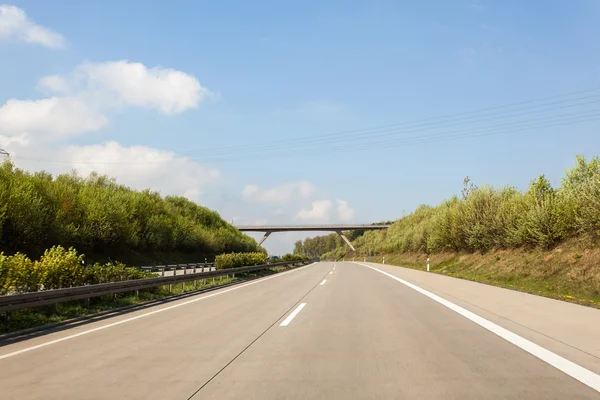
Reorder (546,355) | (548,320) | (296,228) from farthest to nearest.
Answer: (296,228) < (548,320) < (546,355)

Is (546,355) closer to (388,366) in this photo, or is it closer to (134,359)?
(388,366)

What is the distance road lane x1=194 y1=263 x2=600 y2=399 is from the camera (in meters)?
4.87

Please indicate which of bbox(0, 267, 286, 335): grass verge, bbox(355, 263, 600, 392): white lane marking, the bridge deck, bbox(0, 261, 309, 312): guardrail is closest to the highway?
bbox(355, 263, 600, 392): white lane marking

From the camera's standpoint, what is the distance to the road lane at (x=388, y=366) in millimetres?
4867

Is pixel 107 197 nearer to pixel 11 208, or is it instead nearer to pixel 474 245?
pixel 11 208

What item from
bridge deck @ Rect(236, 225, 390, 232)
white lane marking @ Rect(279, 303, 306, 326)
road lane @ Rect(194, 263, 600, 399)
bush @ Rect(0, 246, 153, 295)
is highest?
bridge deck @ Rect(236, 225, 390, 232)

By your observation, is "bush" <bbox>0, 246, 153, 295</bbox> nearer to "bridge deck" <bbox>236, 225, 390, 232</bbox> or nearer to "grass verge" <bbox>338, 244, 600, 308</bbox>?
"grass verge" <bbox>338, 244, 600, 308</bbox>

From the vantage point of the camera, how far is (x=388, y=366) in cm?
597

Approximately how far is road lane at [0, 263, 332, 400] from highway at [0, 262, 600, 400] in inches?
0.8

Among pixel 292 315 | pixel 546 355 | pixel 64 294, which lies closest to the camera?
pixel 546 355

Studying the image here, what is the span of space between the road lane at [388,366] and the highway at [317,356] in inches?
0.8

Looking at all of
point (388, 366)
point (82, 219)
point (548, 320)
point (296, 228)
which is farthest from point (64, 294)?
point (296, 228)

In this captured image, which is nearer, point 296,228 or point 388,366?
point 388,366

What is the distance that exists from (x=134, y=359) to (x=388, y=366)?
356 centimetres
